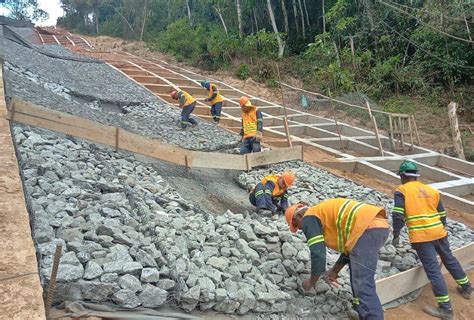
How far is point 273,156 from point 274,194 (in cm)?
202

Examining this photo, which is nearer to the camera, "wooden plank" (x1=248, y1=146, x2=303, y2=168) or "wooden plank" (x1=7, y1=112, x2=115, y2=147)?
"wooden plank" (x1=7, y1=112, x2=115, y2=147)

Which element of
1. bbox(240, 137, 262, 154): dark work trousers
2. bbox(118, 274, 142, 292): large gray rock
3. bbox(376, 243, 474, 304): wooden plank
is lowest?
bbox(376, 243, 474, 304): wooden plank

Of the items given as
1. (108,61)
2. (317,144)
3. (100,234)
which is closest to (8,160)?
(100,234)

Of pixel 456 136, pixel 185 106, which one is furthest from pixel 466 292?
pixel 185 106

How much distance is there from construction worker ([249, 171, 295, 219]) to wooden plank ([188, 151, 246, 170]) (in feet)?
3.83

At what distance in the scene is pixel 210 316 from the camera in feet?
10.3

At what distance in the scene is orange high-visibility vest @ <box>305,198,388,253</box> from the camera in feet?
11.0

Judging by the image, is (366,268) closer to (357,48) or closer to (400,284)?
(400,284)

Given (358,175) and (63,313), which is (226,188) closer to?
(358,175)

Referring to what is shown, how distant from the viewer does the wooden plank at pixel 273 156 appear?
7.30 meters

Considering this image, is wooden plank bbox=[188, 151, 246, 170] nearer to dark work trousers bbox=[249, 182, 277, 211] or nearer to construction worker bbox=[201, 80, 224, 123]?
dark work trousers bbox=[249, 182, 277, 211]

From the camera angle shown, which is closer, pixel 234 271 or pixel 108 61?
pixel 234 271

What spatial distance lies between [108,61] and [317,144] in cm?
1199

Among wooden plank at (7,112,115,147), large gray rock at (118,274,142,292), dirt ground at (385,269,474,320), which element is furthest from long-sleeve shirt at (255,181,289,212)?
large gray rock at (118,274,142,292)
